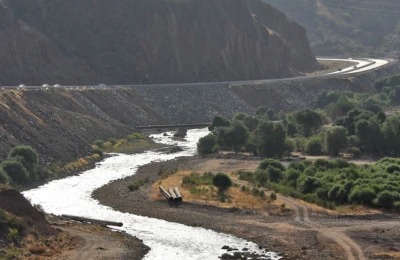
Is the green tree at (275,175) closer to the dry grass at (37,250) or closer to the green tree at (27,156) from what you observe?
the green tree at (27,156)

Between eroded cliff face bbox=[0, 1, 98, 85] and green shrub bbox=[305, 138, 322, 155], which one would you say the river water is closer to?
green shrub bbox=[305, 138, 322, 155]

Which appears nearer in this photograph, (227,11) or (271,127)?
(271,127)

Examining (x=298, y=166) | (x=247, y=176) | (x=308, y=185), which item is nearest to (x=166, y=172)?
(x=247, y=176)

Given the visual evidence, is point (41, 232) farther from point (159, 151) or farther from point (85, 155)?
point (159, 151)

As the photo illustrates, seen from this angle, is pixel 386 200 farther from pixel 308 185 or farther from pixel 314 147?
pixel 314 147

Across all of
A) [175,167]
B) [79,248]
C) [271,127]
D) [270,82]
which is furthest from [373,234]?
[270,82]

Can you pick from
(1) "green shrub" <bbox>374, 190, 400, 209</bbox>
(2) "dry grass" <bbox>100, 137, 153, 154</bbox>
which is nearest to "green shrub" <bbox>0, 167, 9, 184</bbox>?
(2) "dry grass" <bbox>100, 137, 153, 154</bbox>

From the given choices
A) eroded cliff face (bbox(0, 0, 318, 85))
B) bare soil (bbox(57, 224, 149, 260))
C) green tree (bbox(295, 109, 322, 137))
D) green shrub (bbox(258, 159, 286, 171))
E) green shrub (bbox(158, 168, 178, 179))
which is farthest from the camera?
eroded cliff face (bbox(0, 0, 318, 85))
